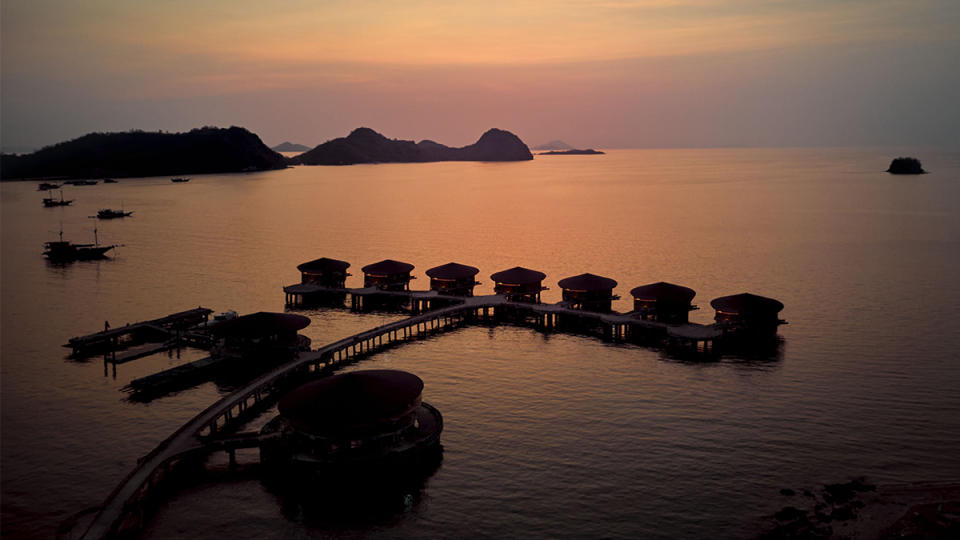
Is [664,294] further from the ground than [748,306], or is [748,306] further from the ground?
[664,294]

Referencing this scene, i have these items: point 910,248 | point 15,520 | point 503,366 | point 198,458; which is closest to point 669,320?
point 503,366

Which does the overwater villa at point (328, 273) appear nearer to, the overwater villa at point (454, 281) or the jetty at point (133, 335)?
the overwater villa at point (454, 281)

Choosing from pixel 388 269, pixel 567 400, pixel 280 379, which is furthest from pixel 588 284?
pixel 280 379

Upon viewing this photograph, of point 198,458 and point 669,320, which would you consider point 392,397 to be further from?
point 669,320

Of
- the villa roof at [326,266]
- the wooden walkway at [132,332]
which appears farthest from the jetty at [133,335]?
the villa roof at [326,266]

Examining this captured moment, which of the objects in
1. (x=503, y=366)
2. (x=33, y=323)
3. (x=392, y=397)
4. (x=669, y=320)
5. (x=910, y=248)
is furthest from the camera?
(x=910, y=248)

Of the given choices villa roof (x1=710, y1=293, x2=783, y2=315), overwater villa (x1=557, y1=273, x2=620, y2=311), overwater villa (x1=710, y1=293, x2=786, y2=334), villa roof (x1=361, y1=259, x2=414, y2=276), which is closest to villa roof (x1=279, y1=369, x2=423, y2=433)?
overwater villa (x1=557, y1=273, x2=620, y2=311)

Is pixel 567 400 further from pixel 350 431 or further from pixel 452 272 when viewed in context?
pixel 452 272

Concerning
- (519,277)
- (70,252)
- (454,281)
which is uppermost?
(519,277)
